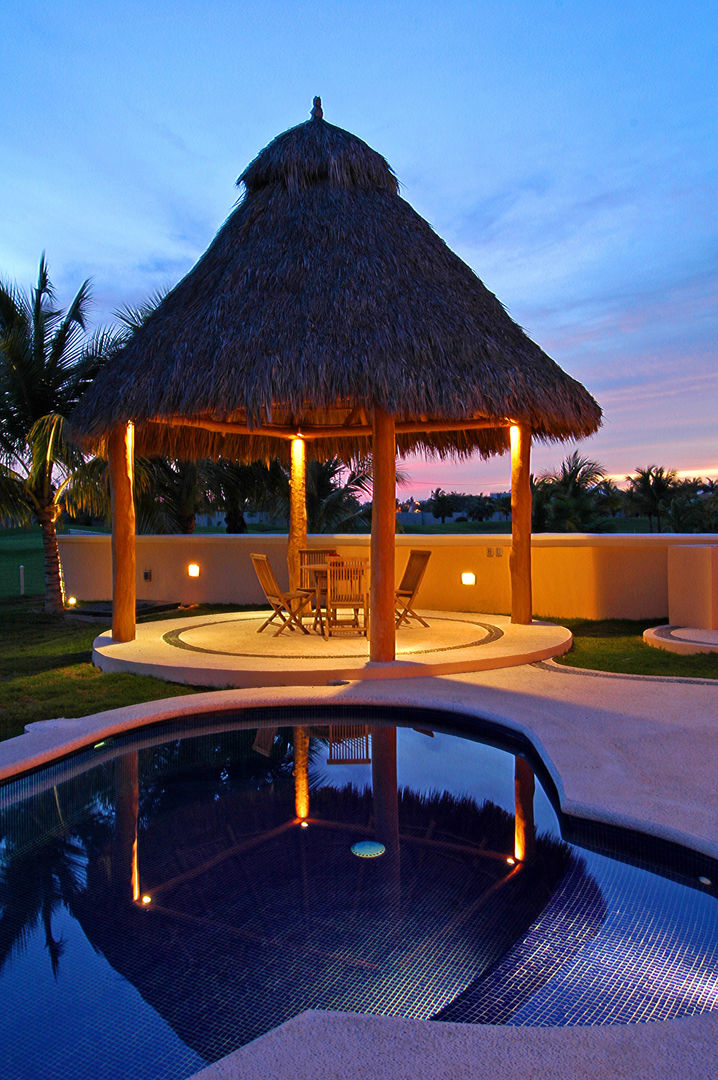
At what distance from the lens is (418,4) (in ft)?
35.6

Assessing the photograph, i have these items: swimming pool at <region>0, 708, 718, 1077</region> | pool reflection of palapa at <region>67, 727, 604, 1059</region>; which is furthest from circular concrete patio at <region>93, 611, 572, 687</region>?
pool reflection of palapa at <region>67, 727, 604, 1059</region>

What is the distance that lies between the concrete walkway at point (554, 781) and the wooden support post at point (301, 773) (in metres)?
0.56

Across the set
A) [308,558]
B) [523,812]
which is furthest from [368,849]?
[308,558]

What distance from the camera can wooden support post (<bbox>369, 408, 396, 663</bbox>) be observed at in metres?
6.74

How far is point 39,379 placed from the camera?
11.4 m

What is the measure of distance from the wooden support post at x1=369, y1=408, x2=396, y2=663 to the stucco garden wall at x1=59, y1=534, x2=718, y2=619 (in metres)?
4.19

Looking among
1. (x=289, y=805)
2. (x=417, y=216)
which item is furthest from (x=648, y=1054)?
(x=417, y=216)

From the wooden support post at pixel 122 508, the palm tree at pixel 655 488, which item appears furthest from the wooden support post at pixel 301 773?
the palm tree at pixel 655 488

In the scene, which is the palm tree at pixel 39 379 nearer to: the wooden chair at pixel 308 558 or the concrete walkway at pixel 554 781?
the wooden chair at pixel 308 558

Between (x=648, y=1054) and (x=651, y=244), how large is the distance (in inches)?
657

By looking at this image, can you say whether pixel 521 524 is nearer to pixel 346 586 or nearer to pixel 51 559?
pixel 346 586

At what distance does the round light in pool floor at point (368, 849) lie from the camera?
342cm

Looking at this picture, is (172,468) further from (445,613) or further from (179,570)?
(445,613)

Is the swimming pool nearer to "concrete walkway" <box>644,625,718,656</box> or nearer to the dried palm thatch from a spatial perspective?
the dried palm thatch
